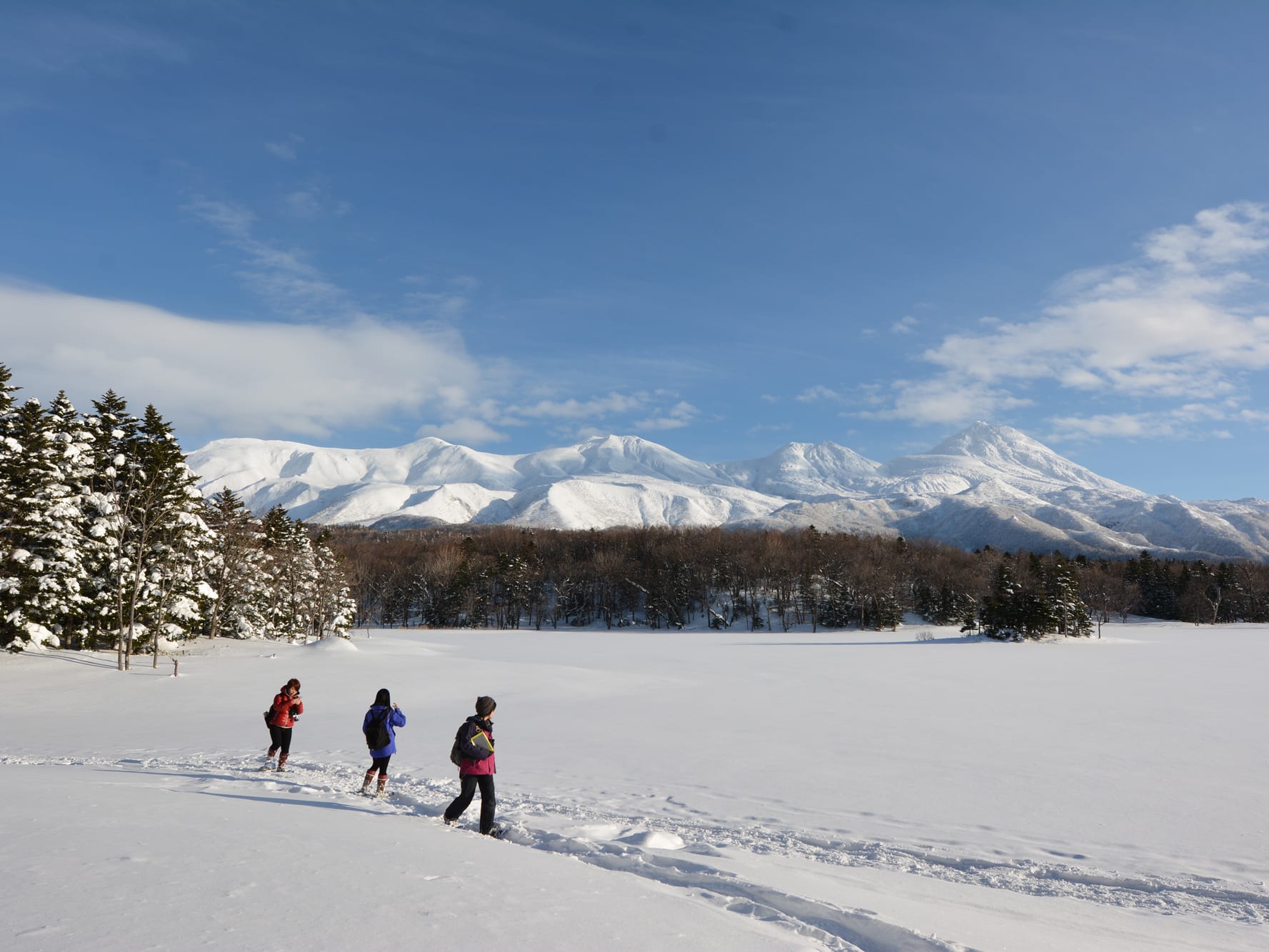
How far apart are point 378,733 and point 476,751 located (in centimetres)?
285

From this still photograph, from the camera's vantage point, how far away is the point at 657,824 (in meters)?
10.5

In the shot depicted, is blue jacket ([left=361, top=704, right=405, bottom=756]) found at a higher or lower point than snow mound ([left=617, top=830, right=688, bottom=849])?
higher

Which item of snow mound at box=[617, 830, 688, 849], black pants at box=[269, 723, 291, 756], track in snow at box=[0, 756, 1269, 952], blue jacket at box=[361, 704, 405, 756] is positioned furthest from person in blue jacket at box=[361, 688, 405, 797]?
snow mound at box=[617, 830, 688, 849]

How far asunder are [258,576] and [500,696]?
29731mm

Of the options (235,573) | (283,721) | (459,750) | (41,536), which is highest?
(41,536)

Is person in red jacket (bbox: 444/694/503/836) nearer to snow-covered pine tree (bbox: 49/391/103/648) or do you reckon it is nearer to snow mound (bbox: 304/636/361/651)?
snow-covered pine tree (bbox: 49/391/103/648)

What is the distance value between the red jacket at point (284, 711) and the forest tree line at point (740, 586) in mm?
79336

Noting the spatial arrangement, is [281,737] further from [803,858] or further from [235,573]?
[235,573]

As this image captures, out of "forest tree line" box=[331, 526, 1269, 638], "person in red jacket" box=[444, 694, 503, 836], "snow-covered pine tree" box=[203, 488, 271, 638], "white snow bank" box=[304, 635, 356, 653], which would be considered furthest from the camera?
"forest tree line" box=[331, 526, 1269, 638]

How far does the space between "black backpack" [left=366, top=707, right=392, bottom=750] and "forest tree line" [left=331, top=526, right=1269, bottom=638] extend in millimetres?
82487

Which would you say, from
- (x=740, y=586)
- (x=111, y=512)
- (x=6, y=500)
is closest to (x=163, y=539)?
(x=111, y=512)

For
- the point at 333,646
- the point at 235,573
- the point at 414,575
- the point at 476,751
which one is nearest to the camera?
the point at 476,751

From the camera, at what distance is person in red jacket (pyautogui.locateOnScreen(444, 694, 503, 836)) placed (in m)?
9.56

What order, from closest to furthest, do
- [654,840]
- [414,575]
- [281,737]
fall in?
[654,840] → [281,737] → [414,575]
